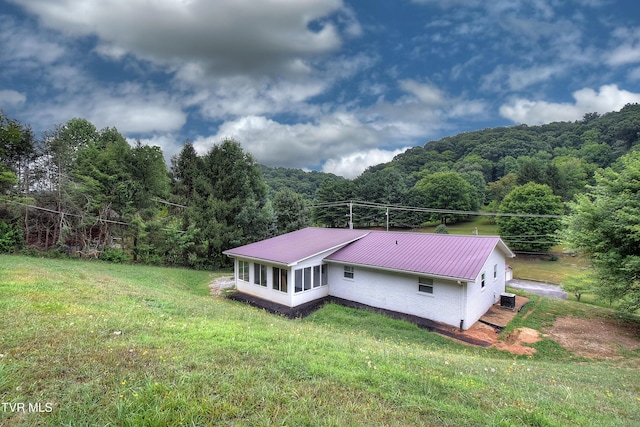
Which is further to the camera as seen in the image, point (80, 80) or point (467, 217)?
point (467, 217)

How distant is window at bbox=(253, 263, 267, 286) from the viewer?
49.5 ft

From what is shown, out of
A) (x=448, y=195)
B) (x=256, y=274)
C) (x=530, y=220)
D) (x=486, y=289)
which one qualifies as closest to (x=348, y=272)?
(x=256, y=274)

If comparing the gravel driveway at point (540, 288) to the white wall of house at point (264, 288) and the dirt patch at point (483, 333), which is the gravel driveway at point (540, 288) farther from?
the white wall of house at point (264, 288)

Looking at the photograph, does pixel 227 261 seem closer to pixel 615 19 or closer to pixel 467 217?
pixel 615 19

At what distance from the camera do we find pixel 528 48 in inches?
696

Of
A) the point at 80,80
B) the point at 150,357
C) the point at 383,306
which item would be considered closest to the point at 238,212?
the point at 80,80

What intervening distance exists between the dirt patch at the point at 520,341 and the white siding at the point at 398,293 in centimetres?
165

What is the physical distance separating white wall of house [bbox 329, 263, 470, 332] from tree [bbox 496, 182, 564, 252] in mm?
30812

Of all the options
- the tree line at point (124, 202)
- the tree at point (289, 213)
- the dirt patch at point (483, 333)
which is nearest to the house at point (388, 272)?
the dirt patch at point (483, 333)

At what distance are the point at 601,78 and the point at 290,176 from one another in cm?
5676

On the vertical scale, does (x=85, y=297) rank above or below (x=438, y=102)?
below

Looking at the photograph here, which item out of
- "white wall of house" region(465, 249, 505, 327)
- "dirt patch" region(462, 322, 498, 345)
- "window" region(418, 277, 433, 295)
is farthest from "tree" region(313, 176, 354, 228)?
"dirt patch" region(462, 322, 498, 345)

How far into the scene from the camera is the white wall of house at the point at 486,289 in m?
11.5

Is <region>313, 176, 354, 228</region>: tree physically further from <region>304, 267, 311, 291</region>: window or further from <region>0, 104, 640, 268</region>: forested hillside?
<region>304, 267, 311, 291</region>: window
